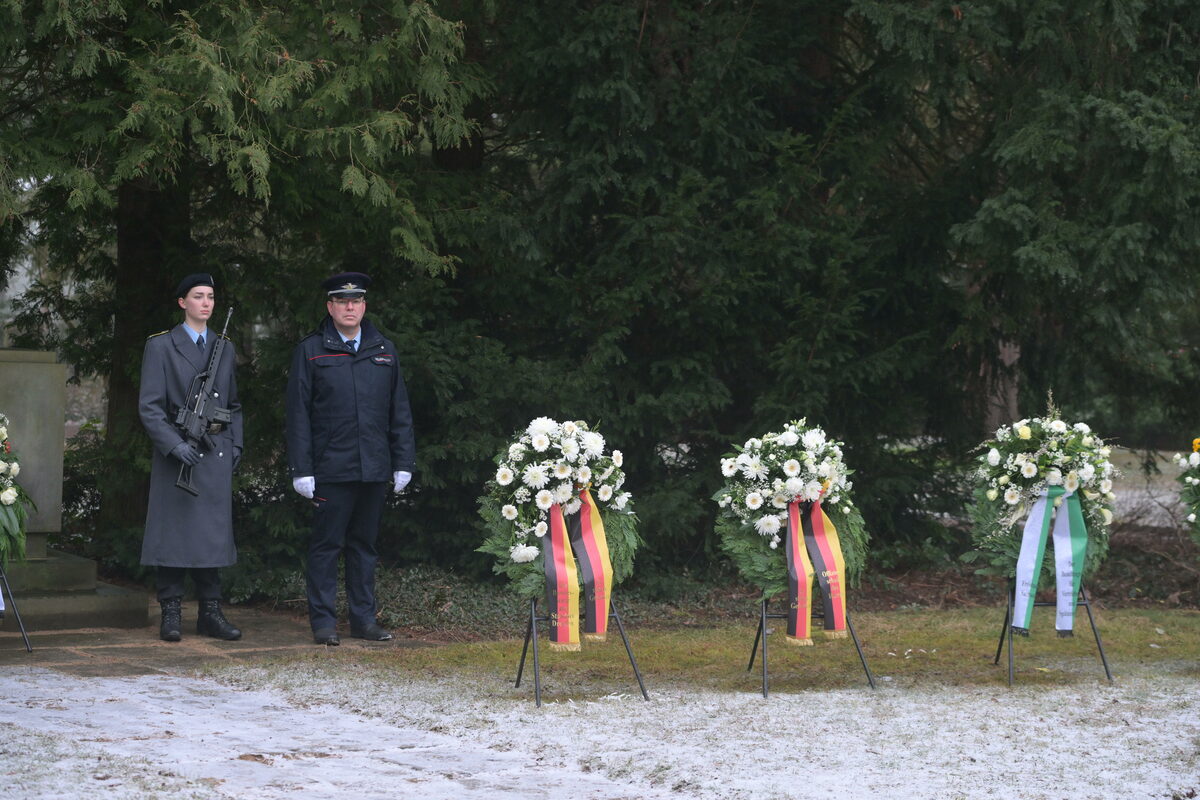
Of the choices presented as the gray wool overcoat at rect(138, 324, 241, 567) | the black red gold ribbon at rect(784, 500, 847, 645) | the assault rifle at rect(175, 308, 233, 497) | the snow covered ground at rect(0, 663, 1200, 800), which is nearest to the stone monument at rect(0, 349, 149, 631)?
the gray wool overcoat at rect(138, 324, 241, 567)

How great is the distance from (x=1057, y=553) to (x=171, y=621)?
457 cm

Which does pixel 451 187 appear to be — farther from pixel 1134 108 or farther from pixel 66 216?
pixel 1134 108

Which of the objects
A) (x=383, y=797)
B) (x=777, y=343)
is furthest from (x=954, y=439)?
(x=383, y=797)

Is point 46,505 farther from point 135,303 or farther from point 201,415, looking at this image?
point 135,303

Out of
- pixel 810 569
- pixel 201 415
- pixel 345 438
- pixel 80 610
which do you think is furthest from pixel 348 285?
pixel 810 569

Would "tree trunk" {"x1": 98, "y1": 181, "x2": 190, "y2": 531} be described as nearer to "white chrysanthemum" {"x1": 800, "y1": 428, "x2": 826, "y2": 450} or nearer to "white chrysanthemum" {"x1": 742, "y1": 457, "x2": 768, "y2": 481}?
"white chrysanthemum" {"x1": 742, "y1": 457, "x2": 768, "y2": 481}

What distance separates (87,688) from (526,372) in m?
3.80

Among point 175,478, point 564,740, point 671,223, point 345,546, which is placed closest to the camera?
point 564,740

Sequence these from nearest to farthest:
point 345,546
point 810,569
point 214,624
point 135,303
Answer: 1. point 810,569
2. point 214,624
3. point 345,546
4. point 135,303

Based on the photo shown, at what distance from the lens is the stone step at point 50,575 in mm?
7948

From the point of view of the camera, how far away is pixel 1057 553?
7.14 m

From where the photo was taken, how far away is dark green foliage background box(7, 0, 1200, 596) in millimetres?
8477

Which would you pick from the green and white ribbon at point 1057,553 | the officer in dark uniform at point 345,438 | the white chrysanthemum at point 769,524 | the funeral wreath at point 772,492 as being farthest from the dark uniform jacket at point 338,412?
the green and white ribbon at point 1057,553

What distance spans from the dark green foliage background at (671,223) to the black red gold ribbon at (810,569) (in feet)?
8.13
